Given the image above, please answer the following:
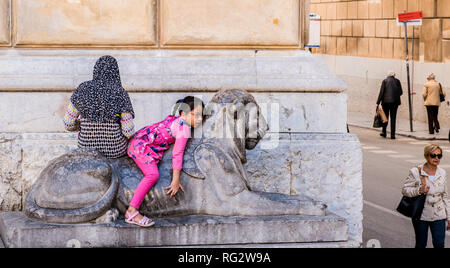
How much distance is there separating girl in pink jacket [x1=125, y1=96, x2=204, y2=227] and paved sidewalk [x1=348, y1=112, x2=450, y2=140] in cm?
1542

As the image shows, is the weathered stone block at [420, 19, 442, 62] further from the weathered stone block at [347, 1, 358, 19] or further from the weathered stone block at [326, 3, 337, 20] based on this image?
the weathered stone block at [326, 3, 337, 20]

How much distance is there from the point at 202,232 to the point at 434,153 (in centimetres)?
280

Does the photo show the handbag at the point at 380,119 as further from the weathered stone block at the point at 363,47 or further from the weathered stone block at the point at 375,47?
the weathered stone block at the point at 363,47

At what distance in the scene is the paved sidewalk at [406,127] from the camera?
20938 millimetres

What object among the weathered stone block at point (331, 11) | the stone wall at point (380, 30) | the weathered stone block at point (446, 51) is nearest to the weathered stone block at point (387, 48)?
the stone wall at point (380, 30)

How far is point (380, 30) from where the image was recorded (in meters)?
27.2

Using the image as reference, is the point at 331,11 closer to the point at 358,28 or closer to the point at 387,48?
the point at 358,28

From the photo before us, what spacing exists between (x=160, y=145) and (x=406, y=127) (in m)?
18.1

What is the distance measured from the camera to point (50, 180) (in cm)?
592

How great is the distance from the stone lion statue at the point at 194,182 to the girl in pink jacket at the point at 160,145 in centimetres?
8

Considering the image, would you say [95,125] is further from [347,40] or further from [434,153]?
[347,40]

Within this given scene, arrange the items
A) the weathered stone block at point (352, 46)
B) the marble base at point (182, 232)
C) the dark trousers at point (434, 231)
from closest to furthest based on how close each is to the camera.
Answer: the marble base at point (182, 232) → the dark trousers at point (434, 231) → the weathered stone block at point (352, 46)

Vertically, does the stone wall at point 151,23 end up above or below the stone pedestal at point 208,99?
above
